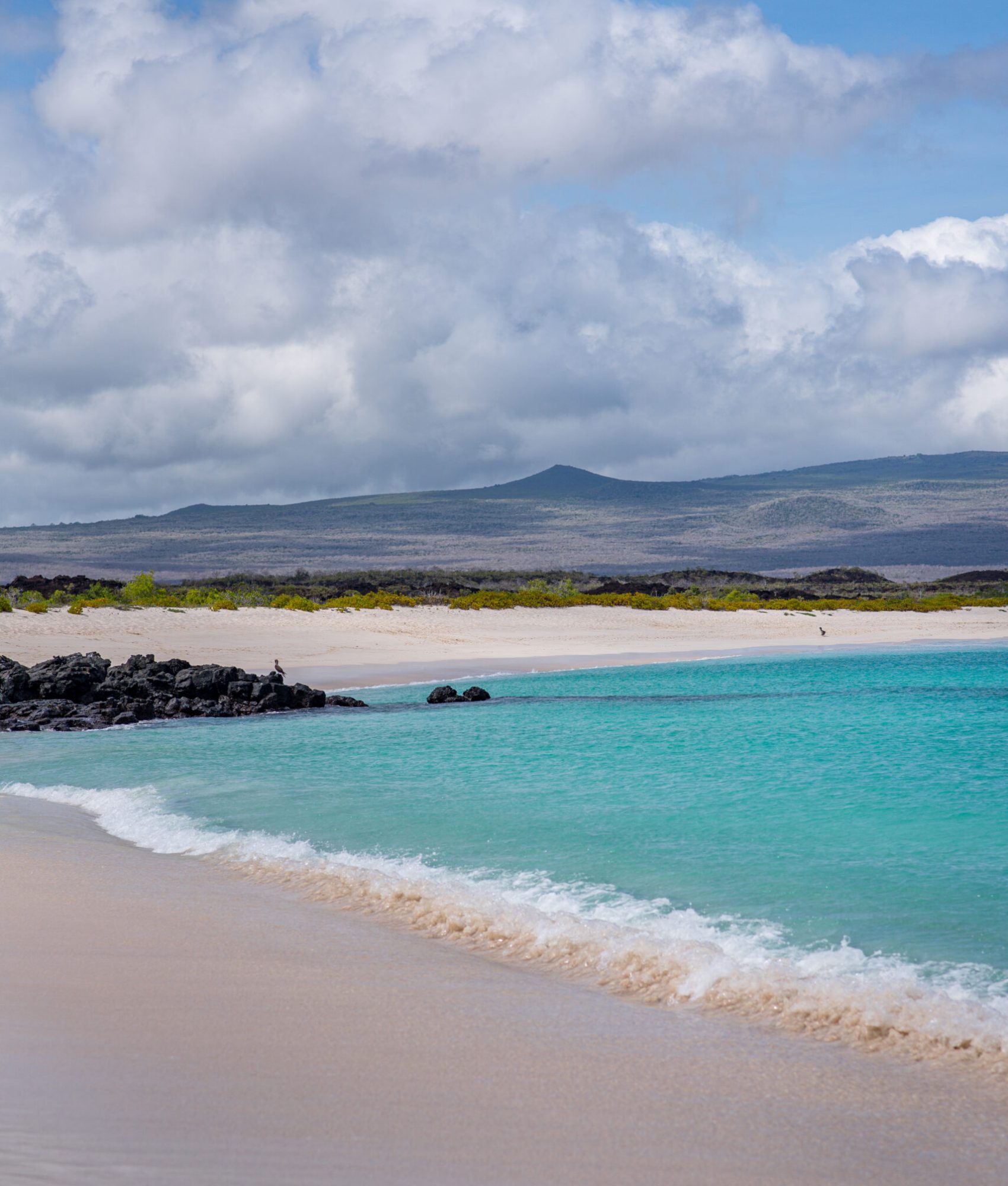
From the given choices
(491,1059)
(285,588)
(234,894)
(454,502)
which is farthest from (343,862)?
(454,502)

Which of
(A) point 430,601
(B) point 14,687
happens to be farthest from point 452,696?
(A) point 430,601

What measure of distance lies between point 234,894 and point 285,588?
67.7 m

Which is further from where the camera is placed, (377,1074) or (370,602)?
(370,602)

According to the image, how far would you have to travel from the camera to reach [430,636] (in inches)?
1585

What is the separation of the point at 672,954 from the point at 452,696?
18135mm

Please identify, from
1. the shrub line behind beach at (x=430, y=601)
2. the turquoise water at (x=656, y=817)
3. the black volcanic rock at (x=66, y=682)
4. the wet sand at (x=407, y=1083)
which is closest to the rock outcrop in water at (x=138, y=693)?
the black volcanic rock at (x=66, y=682)

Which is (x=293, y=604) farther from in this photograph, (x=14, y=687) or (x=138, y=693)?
(x=14, y=687)

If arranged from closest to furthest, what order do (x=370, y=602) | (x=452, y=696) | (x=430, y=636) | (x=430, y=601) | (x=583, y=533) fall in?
1. (x=452, y=696)
2. (x=430, y=636)
3. (x=370, y=602)
4. (x=430, y=601)
5. (x=583, y=533)

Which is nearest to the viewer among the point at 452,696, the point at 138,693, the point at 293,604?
the point at 452,696

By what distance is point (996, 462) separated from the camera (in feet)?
647

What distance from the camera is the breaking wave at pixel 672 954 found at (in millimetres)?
5160

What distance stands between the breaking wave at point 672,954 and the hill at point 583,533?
310 ft

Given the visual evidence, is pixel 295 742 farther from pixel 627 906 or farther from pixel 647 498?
pixel 647 498

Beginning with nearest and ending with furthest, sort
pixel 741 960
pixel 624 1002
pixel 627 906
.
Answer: pixel 624 1002 → pixel 741 960 → pixel 627 906
